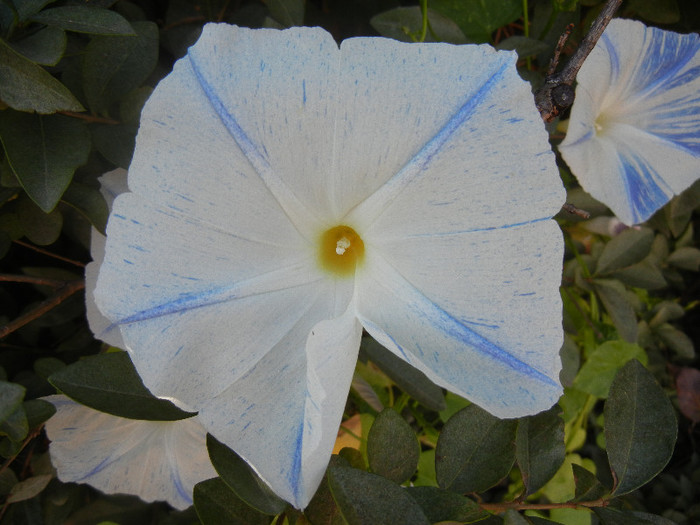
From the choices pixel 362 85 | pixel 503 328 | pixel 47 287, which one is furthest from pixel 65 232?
pixel 503 328

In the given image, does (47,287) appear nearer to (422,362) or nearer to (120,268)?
(120,268)

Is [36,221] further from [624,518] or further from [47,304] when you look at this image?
[624,518]

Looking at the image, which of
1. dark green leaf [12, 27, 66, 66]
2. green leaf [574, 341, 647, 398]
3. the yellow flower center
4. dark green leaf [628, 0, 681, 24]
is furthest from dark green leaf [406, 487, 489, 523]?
dark green leaf [628, 0, 681, 24]

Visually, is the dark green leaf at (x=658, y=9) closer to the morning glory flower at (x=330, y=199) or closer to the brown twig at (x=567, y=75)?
the brown twig at (x=567, y=75)

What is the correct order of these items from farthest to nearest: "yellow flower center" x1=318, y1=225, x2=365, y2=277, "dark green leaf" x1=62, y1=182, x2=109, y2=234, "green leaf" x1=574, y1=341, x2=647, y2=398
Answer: "green leaf" x1=574, y1=341, x2=647, y2=398 < "dark green leaf" x1=62, y1=182, x2=109, y2=234 < "yellow flower center" x1=318, y1=225, x2=365, y2=277

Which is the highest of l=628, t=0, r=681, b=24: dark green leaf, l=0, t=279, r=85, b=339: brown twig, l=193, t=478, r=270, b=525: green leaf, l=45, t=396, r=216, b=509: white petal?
l=628, t=0, r=681, b=24: dark green leaf

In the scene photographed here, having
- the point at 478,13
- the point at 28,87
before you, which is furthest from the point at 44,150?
the point at 478,13

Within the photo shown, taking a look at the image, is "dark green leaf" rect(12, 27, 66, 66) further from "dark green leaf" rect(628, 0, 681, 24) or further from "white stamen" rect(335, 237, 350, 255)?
"dark green leaf" rect(628, 0, 681, 24)
